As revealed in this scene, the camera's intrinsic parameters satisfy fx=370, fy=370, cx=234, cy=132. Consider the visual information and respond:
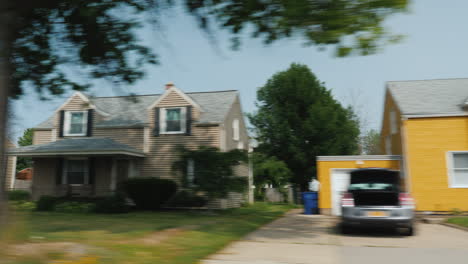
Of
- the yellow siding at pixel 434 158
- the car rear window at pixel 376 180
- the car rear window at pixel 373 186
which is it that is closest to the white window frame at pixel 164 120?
the yellow siding at pixel 434 158

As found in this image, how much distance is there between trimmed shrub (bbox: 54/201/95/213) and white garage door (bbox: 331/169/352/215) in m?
11.0

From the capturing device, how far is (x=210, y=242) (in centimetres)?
843

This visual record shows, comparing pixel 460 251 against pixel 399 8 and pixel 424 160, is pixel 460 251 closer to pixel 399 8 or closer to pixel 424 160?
pixel 399 8

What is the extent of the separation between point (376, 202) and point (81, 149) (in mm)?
15092

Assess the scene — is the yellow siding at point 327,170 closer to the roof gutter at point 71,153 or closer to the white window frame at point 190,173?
the white window frame at point 190,173

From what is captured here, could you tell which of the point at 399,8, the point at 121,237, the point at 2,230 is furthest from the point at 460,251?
the point at 2,230

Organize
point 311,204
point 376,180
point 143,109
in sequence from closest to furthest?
point 376,180 < point 311,204 < point 143,109

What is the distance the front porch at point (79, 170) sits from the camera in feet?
67.7

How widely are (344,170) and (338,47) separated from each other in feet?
32.7

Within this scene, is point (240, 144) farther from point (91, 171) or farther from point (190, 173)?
point (190, 173)

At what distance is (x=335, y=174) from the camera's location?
16109mm

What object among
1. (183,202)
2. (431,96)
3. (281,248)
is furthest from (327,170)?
(281,248)

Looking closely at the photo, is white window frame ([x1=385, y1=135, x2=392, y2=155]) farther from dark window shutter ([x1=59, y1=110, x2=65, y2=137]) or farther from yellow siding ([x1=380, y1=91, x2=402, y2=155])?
dark window shutter ([x1=59, y1=110, x2=65, y2=137])

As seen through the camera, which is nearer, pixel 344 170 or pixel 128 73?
pixel 128 73
